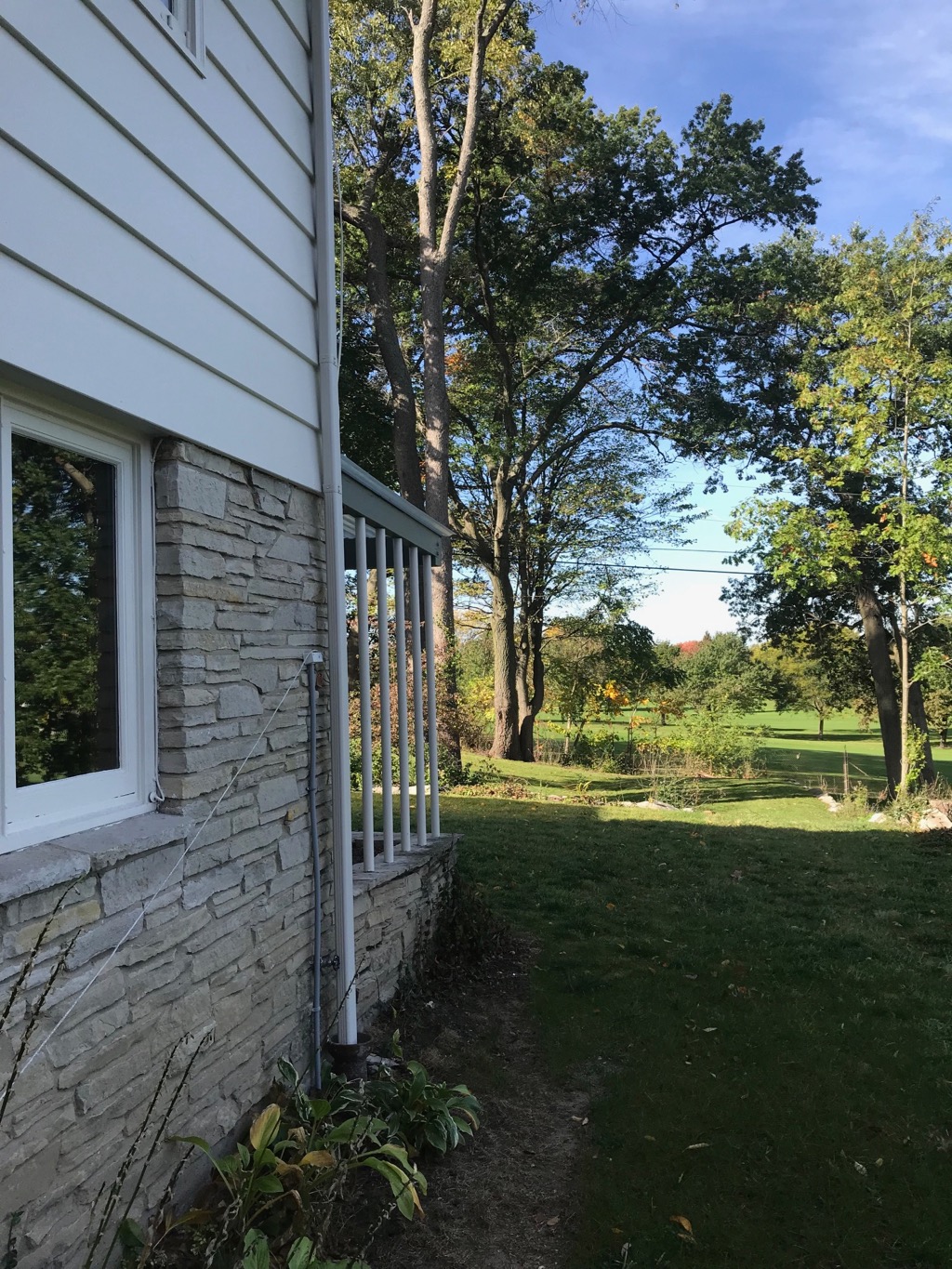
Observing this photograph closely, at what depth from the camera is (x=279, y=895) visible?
3131 millimetres

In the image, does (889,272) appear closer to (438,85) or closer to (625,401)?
(625,401)

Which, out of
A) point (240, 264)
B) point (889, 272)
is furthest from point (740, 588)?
point (240, 264)

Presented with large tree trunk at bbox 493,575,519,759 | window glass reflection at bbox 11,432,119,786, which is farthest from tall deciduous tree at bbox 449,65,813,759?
window glass reflection at bbox 11,432,119,786

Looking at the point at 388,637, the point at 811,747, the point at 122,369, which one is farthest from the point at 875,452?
the point at 811,747

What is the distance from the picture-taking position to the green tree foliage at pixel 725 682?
19.1m

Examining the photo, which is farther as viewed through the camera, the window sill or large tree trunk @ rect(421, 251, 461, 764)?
large tree trunk @ rect(421, 251, 461, 764)

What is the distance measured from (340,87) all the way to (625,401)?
337 inches

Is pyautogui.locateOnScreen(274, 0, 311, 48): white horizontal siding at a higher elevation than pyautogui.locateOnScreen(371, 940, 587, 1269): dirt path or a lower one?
higher

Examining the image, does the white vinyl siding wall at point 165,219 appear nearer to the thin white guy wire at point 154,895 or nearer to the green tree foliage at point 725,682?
the thin white guy wire at point 154,895

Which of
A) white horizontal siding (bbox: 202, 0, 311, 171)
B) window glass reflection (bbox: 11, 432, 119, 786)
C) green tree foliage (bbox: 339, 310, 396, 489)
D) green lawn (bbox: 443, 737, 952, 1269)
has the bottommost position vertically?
green lawn (bbox: 443, 737, 952, 1269)

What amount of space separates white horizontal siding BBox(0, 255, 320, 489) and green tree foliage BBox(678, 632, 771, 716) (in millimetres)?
15733

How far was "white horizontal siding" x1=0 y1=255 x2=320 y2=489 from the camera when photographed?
1.90m

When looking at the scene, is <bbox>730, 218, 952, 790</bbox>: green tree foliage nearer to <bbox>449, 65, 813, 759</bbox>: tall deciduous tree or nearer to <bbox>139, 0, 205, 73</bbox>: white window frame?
<bbox>449, 65, 813, 759</bbox>: tall deciduous tree

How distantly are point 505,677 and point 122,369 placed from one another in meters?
15.4
